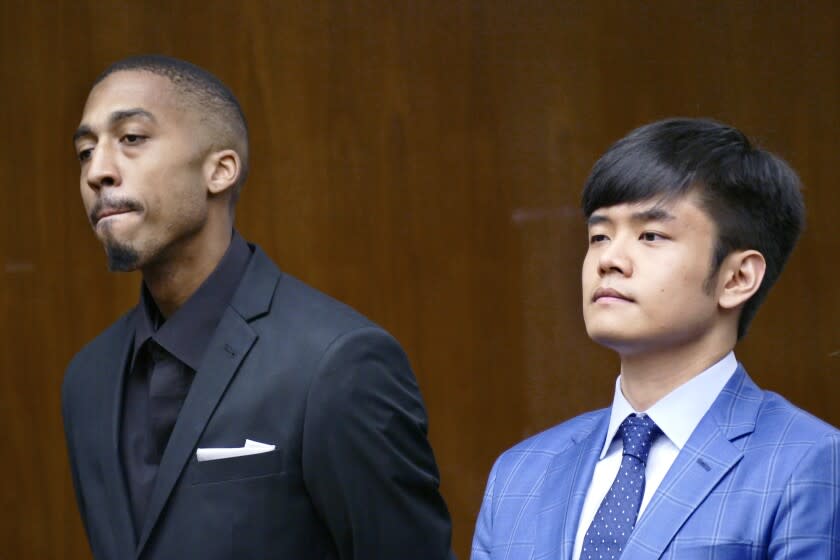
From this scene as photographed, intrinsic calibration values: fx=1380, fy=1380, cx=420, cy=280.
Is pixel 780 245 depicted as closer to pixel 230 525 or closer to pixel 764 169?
pixel 764 169

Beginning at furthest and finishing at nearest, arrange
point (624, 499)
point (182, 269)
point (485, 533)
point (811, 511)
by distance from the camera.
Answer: point (182, 269) → point (485, 533) → point (624, 499) → point (811, 511)

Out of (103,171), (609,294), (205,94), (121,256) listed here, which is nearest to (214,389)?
(121,256)

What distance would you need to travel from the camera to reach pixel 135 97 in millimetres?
2029

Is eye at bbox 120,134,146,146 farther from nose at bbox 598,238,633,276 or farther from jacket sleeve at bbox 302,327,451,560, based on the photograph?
nose at bbox 598,238,633,276

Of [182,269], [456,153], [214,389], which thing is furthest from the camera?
[456,153]

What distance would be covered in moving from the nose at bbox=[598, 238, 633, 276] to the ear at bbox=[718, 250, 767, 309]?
127mm

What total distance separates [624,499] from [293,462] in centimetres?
49

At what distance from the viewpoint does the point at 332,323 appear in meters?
1.99

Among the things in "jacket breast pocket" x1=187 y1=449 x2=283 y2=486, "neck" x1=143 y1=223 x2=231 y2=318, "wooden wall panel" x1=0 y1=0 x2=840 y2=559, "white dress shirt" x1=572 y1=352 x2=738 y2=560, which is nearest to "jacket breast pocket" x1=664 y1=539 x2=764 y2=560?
"white dress shirt" x1=572 y1=352 x2=738 y2=560

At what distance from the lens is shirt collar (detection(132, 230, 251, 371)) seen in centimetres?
202

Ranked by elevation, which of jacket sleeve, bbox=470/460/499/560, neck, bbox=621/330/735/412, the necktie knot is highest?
neck, bbox=621/330/735/412

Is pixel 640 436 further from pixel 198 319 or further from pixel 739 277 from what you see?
pixel 198 319

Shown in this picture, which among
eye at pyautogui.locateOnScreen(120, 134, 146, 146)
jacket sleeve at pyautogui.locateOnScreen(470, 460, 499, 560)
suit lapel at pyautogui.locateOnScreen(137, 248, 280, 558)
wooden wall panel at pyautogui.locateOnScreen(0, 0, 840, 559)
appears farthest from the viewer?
wooden wall panel at pyautogui.locateOnScreen(0, 0, 840, 559)

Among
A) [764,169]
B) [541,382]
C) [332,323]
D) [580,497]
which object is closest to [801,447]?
[580,497]
